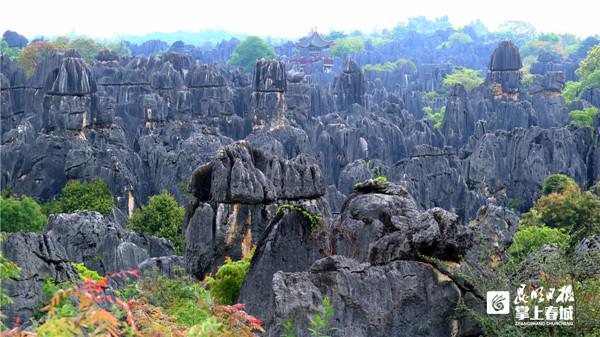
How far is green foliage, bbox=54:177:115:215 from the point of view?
36719mm

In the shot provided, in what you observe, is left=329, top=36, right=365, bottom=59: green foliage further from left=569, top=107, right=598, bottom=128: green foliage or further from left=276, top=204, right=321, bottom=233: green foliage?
left=276, top=204, right=321, bottom=233: green foliage

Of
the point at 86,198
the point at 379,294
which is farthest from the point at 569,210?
the point at 379,294

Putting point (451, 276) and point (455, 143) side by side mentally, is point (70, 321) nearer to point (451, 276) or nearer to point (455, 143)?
point (451, 276)

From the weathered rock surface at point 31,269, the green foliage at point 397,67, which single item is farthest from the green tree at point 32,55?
the weathered rock surface at point 31,269

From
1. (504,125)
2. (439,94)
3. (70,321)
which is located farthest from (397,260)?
(439,94)

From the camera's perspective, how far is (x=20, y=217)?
31609mm

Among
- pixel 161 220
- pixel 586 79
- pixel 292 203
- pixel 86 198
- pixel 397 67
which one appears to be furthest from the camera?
pixel 397 67

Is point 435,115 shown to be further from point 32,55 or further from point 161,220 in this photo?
point 161,220

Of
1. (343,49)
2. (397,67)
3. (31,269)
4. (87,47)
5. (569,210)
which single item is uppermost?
(87,47)

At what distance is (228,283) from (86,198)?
23196mm

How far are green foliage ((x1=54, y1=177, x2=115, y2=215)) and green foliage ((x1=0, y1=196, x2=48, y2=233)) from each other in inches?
145

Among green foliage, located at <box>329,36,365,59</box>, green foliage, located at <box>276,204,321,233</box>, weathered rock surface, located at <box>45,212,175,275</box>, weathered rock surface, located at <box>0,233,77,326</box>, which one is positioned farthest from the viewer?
green foliage, located at <box>329,36,365,59</box>

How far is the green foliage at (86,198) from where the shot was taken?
36.7 meters

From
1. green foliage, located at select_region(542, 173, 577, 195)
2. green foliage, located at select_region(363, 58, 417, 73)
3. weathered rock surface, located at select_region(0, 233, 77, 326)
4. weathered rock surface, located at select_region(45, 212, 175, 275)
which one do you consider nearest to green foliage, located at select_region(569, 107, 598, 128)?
green foliage, located at select_region(542, 173, 577, 195)
